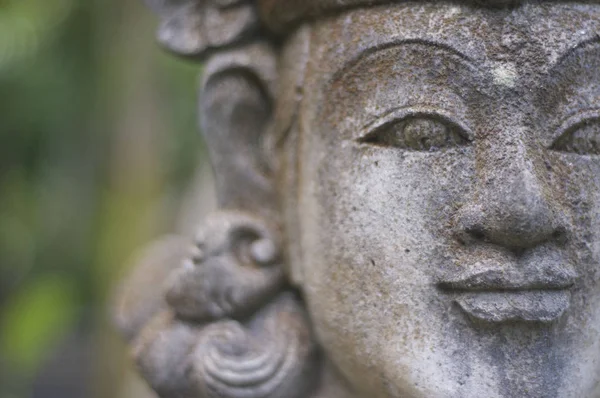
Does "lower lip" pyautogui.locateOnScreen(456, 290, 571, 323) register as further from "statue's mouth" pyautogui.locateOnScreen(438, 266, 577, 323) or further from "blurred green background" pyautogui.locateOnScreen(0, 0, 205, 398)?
"blurred green background" pyautogui.locateOnScreen(0, 0, 205, 398)

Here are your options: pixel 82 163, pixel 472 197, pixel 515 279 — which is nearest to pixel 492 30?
pixel 472 197

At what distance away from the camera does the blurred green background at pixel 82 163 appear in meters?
3.14

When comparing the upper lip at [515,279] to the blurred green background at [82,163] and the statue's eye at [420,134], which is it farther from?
the blurred green background at [82,163]

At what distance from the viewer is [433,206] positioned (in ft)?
3.54

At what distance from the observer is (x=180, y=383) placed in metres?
1.34

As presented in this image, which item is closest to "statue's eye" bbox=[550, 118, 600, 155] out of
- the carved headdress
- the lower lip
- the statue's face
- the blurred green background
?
the statue's face

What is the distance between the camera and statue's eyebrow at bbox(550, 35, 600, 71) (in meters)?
1.05

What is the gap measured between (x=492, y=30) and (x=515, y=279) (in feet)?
1.24

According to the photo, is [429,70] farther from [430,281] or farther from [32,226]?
[32,226]

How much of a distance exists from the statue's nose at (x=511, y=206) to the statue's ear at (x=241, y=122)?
47 cm

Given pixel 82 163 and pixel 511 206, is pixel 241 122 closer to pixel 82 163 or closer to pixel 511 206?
pixel 511 206

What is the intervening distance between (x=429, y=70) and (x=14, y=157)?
2.90m

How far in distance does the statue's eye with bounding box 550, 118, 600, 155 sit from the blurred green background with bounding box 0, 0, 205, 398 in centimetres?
228

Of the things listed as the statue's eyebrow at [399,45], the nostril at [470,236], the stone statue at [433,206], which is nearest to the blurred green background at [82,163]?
the stone statue at [433,206]
